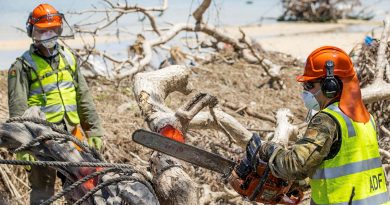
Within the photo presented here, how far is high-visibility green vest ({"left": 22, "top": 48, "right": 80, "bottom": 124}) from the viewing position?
4.92 metres

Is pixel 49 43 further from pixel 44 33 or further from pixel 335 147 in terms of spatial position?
pixel 335 147

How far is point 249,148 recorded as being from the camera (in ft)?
11.5

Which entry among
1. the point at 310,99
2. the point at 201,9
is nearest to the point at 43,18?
the point at 310,99

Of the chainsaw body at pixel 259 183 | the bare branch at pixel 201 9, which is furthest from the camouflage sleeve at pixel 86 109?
the bare branch at pixel 201 9

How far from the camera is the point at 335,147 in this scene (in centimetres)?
322

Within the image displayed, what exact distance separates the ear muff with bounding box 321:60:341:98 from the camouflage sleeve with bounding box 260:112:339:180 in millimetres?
118

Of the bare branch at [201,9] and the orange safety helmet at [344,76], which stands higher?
the orange safety helmet at [344,76]

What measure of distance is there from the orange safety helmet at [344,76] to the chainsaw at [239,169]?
0.52m

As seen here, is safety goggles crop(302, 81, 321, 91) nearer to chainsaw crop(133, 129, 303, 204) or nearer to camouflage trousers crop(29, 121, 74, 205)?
chainsaw crop(133, 129, 303, 204)

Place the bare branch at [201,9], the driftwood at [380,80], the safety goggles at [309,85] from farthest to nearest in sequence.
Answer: the bare branch at [201,9], the driftwood at [380,80], the safety goggles at [309,85]

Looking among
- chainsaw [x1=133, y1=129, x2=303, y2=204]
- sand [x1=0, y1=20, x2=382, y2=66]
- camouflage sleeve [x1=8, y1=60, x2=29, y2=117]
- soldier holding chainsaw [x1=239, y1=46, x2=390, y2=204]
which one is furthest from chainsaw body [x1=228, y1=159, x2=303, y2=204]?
sand [x1=0, y1=20, x2=382, y2=66]

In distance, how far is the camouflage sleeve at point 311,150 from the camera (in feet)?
10.4

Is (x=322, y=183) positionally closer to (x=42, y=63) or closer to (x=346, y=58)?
(x=346, y=58)

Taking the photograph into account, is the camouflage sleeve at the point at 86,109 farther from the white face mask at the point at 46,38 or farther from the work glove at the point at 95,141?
the white face mask at the point at 46,38
